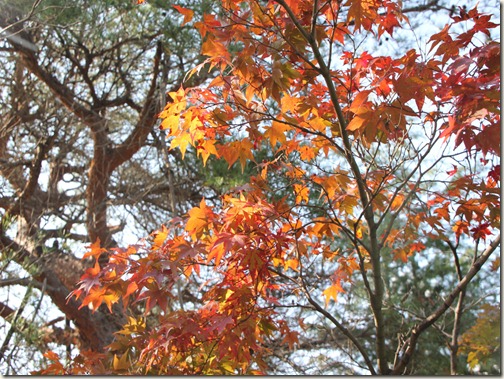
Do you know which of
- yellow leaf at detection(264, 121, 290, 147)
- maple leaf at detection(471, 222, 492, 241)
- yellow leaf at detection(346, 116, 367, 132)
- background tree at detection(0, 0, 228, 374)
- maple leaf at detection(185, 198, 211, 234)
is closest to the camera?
yellow leaf at detection(346, 116, 367, 132)

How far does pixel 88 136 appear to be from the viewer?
3742mm

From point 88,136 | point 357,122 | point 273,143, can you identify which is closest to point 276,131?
point 273,143

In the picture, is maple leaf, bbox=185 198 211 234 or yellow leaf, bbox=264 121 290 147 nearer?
maple leaf, bbox=185 198 211 234

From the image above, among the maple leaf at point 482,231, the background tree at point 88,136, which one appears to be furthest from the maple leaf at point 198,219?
the background tree at point 88,136

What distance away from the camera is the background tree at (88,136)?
3230 mm

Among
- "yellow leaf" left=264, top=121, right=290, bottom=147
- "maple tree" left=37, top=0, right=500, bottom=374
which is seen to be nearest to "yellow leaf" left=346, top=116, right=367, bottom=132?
"maple tree" left=37, top=0, right=500, bottom=374

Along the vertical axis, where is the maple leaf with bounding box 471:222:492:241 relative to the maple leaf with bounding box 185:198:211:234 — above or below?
above

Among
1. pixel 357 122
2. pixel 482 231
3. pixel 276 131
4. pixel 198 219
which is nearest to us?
pixel 357 122

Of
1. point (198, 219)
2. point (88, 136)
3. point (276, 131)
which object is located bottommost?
point (198, 219)

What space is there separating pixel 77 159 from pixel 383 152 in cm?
217

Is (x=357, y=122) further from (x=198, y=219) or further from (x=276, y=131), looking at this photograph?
(x=198, y=219)

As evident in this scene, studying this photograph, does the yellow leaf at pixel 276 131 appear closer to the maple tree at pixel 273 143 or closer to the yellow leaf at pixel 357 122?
the maple tree at pixel 273 143

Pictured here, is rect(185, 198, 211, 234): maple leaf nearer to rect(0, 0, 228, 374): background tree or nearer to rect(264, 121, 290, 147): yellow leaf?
rect(264, 121, 290, 147): yellow leaf

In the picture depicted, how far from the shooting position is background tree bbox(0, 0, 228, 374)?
3.23 m
